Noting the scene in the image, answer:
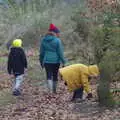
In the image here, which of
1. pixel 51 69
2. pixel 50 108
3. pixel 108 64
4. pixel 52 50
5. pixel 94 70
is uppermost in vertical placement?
pixel 108 64

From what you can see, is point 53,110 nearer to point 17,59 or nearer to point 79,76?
point 79,76

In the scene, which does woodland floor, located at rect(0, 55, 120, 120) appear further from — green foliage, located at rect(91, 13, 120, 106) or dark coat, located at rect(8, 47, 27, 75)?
dark coat, located at rect(8, 47, 27, 75)

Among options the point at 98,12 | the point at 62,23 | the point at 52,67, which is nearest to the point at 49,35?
the point at 52,67

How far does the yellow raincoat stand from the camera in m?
9.76

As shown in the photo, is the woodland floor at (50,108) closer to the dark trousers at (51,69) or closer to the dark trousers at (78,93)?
the dark trousers at (78,93)

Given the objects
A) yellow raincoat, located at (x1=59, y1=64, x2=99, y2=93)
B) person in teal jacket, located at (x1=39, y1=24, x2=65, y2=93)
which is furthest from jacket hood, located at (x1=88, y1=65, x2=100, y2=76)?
person in teal jacket, located at (x1=39, y1=24, x2=65, y2=93)

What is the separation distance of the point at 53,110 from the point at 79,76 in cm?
95

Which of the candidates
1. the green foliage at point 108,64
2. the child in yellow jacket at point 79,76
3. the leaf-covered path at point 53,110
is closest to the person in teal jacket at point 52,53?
the leaf-covered path at point 53,110

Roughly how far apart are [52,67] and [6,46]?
718 inches

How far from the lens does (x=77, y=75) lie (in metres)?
9.96

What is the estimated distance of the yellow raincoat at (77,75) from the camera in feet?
32.0

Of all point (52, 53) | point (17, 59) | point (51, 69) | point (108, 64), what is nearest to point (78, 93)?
point (108, 64)

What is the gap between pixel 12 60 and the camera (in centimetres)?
1260

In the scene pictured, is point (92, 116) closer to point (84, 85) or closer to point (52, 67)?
point (84, 85)
